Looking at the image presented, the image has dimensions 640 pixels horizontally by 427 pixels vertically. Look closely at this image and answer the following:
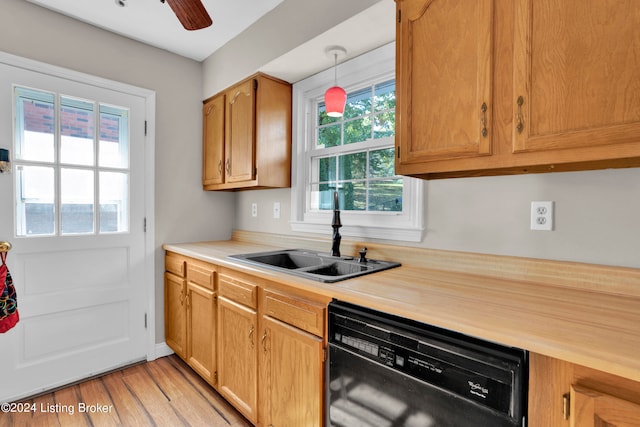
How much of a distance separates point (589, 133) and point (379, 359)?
0.96 metres

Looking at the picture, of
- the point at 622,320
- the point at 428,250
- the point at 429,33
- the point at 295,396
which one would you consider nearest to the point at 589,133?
the point at 622,320

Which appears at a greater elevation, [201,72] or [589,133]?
[201,72]

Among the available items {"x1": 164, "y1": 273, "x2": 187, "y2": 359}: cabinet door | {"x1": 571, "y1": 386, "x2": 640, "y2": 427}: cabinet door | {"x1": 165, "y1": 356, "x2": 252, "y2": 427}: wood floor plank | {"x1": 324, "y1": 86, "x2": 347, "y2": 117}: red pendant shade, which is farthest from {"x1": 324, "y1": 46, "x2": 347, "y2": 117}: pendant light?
{"x1": 165, "y1": 356, "x2": 252, "y2": 427}: wood floor plank

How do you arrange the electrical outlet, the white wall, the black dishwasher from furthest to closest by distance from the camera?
the white wall → the electrical outlet → the black dishwasher

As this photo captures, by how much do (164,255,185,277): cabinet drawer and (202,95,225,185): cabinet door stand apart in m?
0.69

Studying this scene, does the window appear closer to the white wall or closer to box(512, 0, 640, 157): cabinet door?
the white wall

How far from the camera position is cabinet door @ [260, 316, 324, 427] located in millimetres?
1290

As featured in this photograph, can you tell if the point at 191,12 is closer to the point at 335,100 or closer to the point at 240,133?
the point at 335,100

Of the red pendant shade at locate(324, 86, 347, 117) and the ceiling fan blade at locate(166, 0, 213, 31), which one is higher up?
the ceiling fan blade at locate(166, 0, 213, 31)

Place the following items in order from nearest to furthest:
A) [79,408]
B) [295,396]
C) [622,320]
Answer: [622,320]
[295,396]
[79,408]

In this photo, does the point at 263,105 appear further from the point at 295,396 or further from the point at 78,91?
the point at 295,396

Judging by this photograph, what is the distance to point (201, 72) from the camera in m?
2.76

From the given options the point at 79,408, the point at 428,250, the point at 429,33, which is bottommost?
the point at 79,408

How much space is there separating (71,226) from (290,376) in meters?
1.85
